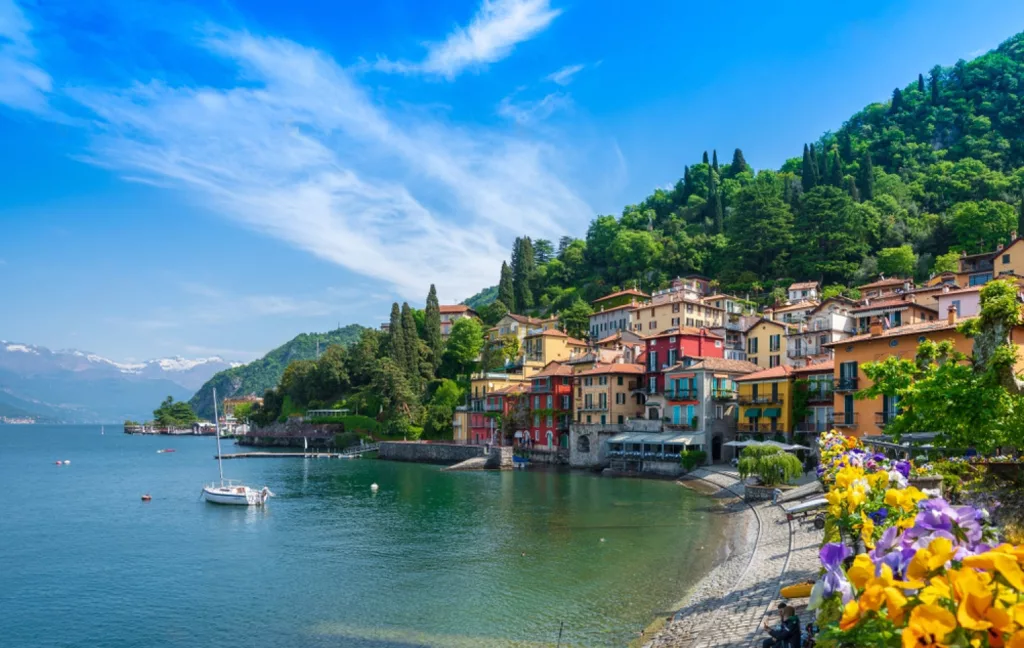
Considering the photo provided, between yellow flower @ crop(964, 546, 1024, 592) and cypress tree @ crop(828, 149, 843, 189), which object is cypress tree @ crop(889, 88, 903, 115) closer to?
cypress tree @ crop(828, 149, 843, 189)

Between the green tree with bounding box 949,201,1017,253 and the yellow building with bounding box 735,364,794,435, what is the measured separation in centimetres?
4843

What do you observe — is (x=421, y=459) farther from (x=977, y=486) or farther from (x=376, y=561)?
(x=977, y=486)

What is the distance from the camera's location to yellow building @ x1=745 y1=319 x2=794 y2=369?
65.6 meters

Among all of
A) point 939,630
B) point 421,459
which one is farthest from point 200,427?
point 939,630

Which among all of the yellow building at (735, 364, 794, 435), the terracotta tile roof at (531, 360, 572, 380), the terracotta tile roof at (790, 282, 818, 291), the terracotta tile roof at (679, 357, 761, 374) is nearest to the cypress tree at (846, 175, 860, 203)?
the terracotta tile roof at (790, 282, 818, 291)

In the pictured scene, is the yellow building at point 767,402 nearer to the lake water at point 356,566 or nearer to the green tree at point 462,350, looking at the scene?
the lake water at point 356,566

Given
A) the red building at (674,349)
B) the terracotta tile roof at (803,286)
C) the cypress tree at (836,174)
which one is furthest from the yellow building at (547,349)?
the cypress tree at (836,174)

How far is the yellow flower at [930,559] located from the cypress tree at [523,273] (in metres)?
127

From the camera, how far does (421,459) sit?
8238 cm

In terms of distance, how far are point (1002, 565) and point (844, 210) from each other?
101588mm

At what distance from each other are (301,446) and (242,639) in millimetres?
93735

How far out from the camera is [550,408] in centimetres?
7400

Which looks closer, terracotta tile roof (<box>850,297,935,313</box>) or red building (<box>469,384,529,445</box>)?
terracotta tile roof (<box>850,297,935,313</box>)

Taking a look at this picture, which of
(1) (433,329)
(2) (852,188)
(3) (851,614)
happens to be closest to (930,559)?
(3) (851,614)
